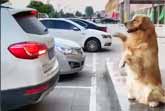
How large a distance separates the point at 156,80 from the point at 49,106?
2.06 metres

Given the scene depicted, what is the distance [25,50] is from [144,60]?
72.8 inches

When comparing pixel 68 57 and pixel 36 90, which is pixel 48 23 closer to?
pixel 68 57

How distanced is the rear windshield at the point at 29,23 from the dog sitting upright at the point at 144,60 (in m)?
1.39

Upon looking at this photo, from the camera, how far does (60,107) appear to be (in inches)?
308

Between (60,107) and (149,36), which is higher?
(149,36)

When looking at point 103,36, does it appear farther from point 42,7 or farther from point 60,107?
point 42,7

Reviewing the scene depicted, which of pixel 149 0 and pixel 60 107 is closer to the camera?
pixel 60 107

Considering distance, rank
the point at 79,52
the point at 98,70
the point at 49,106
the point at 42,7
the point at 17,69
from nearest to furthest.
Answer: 1. the point at 17,69
2. the point at 49,106
3. the point at 79,52
4. the point at 98,70
5. the point at 42,7

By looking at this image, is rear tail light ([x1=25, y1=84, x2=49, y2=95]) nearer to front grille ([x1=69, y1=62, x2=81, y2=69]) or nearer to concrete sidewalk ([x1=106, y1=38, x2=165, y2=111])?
concrete sidewalk ([x1=106, y1=38, x2=165, y2=111])

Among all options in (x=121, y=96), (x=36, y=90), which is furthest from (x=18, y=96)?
(x=121, y=96)

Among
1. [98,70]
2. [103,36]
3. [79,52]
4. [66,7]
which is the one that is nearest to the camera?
[79,52]

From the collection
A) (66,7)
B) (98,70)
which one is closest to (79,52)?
(98,70)

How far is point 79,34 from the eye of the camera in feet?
65.2

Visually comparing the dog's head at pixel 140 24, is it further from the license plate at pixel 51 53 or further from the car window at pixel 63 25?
the car window at pixel 63 25
